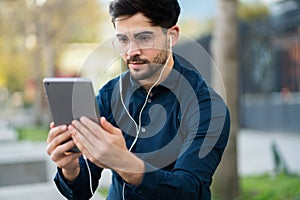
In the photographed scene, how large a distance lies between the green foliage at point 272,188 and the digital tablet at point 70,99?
4361mm

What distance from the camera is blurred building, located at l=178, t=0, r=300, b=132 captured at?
1495 centimetres

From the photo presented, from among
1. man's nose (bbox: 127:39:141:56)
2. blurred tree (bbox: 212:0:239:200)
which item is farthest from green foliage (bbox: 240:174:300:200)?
man's nose (bbox: 127:39:141:56)

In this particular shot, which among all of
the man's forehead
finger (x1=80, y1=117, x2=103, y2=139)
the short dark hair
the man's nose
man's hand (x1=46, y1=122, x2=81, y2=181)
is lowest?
man's hand (x1=46, y1=122, x2=81, y2=181)

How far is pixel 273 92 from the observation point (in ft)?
55.6

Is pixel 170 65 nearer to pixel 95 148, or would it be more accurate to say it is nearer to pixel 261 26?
pixel 95 148

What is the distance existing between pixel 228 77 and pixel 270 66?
12040 mm

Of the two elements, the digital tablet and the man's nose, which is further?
the man's nose

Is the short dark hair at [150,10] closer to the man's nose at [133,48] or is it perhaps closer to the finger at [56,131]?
the man's nose at [133,48]

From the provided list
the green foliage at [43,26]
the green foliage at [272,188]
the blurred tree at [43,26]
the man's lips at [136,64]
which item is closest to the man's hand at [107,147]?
the man's lips at [136,64]

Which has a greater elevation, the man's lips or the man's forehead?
the man's forehead

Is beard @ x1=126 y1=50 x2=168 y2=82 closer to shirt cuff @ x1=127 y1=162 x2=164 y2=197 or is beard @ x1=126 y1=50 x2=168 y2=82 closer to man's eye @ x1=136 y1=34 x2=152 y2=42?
man's eye @ x1=136 y1=34 x2=152 y2=42

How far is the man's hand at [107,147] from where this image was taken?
1.21 meters

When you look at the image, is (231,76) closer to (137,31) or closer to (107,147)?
(137,31)

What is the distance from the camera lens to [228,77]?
5480mm
